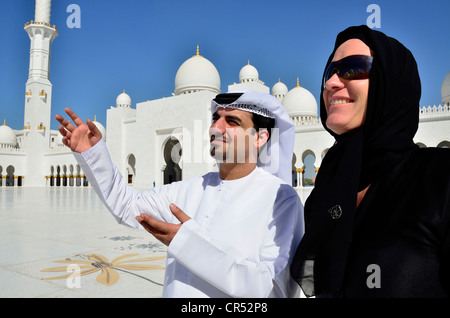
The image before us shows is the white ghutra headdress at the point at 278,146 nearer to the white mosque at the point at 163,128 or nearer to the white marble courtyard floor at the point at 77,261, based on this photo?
the white marble courtyard floor at the point at 77,261

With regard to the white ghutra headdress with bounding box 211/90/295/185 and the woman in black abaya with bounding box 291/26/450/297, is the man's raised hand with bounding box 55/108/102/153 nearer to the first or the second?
the white ghutra headdress with bounding box 211/90/295/185

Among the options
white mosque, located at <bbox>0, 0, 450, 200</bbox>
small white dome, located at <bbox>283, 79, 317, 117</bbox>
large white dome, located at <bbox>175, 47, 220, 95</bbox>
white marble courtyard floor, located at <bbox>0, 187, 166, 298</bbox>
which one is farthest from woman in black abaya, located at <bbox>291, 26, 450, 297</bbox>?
small white dome, located at <bbox>283, 79, 317, 117</bbox>

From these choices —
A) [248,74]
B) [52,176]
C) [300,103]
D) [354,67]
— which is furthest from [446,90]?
[52,176]

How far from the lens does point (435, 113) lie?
1405cm

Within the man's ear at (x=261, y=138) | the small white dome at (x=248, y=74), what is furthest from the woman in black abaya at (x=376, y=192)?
the small white dome at (x=248, y=74)

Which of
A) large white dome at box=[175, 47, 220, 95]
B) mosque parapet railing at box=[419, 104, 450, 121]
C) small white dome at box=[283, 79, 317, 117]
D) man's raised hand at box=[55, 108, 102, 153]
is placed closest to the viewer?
man's raised hand at box=[55, 108, 102, 153]

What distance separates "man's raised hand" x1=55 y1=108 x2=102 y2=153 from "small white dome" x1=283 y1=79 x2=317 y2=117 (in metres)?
19.8

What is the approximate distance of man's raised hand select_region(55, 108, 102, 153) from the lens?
42.7 inches

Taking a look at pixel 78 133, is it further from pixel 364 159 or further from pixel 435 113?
pixel 435 113

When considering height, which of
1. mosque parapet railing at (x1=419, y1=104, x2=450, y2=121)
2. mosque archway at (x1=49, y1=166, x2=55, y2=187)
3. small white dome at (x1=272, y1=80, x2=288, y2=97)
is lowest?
mosque archway at (x1=49, y1=166, x2=55, y2=187)

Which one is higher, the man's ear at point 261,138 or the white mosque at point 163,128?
the white mosque at point 163,128

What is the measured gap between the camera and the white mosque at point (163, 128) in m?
16.6

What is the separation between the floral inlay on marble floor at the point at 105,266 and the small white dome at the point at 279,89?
75.1 feet

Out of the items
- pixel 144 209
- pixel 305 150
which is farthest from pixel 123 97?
pixel 144 209
